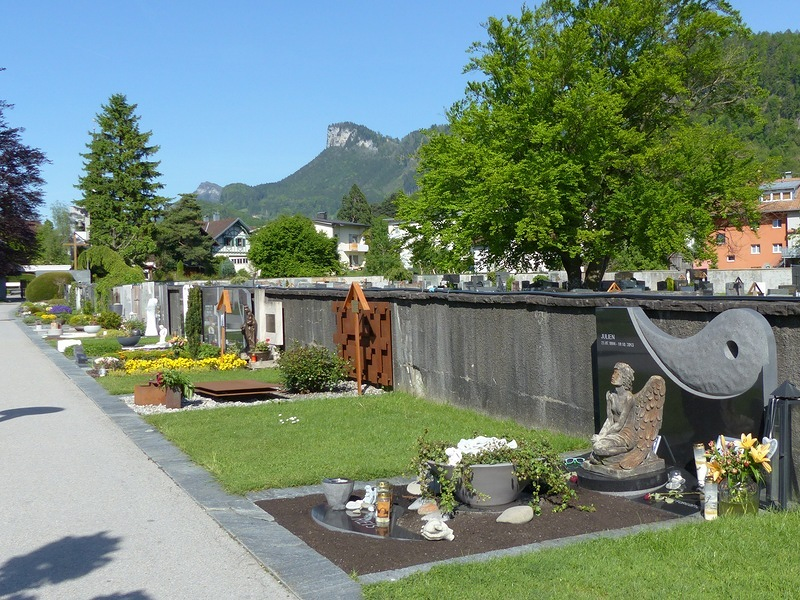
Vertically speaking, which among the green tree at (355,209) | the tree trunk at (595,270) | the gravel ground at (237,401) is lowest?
the gravel ground at (237,401)

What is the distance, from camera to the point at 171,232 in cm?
8544

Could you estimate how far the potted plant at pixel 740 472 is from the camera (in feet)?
21.6

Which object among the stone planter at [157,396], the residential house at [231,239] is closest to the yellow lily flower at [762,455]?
the stone planter at [157,396]

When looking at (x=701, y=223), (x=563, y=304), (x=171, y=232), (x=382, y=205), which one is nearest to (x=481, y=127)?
(x=701, y=223)

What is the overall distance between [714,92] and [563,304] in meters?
28.7

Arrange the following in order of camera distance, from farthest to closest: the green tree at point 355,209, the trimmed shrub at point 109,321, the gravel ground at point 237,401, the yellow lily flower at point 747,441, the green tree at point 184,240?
→ the green tree at point 355,209 → the green tree at point 184,240 → the trimmed shrub at point 109,321 → the gravel ground at point 237,401 → the yellow lily flower at point 747,441

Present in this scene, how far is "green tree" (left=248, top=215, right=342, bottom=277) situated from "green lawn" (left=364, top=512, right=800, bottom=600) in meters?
77.9

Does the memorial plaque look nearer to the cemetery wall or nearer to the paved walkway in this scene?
the cemetery wall

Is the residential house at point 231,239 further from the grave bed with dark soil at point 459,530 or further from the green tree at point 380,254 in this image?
the grave bed with dark soil at point 459,530

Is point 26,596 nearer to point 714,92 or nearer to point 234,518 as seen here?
point 234,518

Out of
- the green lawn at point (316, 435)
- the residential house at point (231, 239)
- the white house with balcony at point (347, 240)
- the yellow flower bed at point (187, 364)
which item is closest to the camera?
the green lawn at point (316, 435)

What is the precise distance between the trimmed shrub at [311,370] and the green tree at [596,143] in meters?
16.0

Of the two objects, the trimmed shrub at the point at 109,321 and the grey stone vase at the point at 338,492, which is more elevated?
the grey stone vase at the point at 338,492

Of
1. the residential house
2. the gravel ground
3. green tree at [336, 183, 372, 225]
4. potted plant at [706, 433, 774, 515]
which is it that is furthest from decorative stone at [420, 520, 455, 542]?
green tree at [336, 183, 372, 225]
